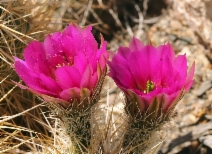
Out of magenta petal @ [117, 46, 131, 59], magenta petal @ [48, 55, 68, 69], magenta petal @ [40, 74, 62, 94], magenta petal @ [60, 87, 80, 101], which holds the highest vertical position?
magenta petal @ [48, 55, 68, 69]

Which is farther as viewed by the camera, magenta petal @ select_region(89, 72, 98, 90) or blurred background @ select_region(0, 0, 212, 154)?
blurred background @ select_region(0, 0, 212, 154)

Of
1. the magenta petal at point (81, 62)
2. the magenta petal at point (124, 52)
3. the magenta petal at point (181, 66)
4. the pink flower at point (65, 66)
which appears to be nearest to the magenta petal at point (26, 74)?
the pink flower at point (65, 66)

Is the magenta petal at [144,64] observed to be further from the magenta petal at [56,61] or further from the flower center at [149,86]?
the magenta petal at [56,61]

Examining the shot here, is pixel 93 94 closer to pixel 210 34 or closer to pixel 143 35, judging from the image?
pixel 210 34

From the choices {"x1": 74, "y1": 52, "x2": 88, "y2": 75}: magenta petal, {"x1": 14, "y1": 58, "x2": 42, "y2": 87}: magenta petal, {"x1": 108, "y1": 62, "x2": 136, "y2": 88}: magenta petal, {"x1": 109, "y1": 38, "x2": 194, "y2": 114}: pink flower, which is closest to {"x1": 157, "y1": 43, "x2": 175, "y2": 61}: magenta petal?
{"x1": 109, "y1": 38, "x2": 194, "y2": 114}: pink flower

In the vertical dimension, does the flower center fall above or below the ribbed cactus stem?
above

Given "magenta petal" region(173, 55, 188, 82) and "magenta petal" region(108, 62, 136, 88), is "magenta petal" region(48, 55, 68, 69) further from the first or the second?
"magenta petal" region(173, 55, 188, 82)

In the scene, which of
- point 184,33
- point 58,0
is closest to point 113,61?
point 58,0

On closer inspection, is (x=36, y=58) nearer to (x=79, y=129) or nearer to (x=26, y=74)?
(x=26, y=74)
